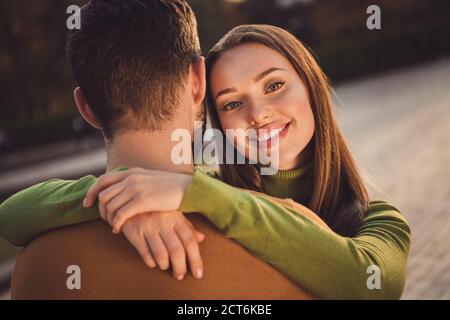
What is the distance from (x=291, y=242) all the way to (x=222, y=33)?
33.5 metres

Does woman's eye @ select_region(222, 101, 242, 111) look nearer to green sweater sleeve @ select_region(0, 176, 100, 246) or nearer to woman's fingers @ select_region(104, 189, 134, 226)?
green sweater sleeve @ select_region(0, 176, 100, 246)

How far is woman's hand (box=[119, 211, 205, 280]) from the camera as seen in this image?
138 centimetres

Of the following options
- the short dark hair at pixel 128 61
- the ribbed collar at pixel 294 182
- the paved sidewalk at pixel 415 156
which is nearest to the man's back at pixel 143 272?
the short dark hair at pixel 128 61

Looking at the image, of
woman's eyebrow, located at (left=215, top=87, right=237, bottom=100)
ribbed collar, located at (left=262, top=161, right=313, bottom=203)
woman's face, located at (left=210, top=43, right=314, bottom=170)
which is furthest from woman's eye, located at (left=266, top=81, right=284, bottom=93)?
ribbed collar, located at (left=262, top=161, right=313, bottom=203)

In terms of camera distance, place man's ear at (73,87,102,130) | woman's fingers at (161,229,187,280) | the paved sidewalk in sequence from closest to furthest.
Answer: woman's fingers at (161,229,187,280)
man's ear at (73,87,102,130)
the paved sidewalk

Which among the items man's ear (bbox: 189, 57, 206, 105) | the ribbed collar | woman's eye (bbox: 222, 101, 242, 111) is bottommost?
the ribbed collar

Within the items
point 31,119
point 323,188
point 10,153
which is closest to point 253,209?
point 323,188

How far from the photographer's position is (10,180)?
14148mm

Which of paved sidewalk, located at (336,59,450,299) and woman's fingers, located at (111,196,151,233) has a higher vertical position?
woman's fingers, located at (111,196,151,233)

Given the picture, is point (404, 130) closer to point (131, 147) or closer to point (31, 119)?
point (131, 147)

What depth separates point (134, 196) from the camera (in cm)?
141

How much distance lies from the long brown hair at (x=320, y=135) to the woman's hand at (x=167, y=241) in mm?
1166

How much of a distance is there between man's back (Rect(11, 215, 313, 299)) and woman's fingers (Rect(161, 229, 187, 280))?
3 centimetres
